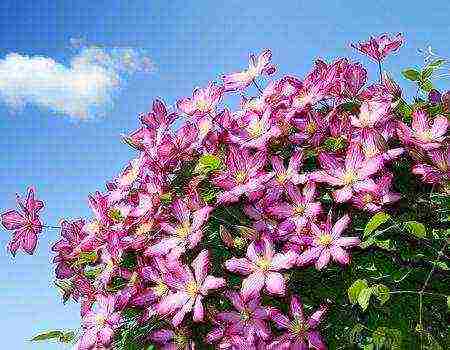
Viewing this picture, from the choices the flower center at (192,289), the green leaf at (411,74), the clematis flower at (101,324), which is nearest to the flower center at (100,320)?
the clematis flower at (101,324)

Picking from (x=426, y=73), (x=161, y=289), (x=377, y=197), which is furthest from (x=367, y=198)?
(x=426, y=73)

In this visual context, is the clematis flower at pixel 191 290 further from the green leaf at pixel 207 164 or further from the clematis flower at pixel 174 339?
the green leaf at pixel 207 164

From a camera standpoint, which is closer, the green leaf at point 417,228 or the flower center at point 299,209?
the green leaf at point 417,228

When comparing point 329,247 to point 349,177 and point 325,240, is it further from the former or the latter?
point 349,177

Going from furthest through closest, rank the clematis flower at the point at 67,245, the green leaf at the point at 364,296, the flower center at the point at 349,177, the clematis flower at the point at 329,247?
the clematis flower at the point at 67,245 < the flower center at the point at 349,177 < the clematis flower at the point at 329,247 < the green leaf at the point at 364,296

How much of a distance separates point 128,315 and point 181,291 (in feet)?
0.84

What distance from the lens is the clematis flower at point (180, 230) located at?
5.58 feet

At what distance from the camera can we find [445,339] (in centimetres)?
167

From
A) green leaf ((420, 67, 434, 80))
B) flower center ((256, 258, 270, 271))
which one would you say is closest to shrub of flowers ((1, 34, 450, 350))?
flower center ((256, 258, 270, 271))

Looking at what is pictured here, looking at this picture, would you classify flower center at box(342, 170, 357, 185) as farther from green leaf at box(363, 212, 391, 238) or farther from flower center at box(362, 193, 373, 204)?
green leaf at box(363, 212, 391, 238)

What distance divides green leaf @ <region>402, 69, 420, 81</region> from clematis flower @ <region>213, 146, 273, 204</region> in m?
0.58

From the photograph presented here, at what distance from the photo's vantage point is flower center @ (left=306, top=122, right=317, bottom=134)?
1859mm

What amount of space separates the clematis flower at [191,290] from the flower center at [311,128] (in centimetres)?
40

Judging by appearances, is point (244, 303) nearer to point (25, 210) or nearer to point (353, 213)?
point (353, 213)
